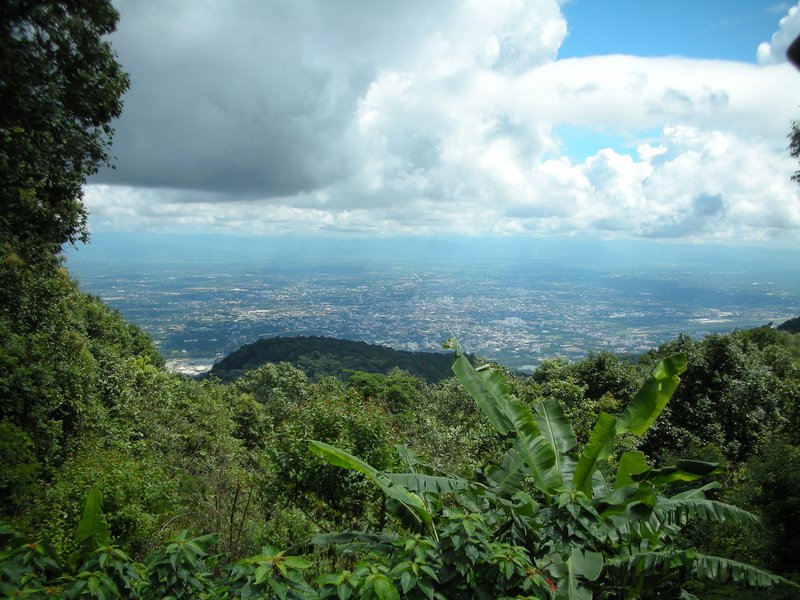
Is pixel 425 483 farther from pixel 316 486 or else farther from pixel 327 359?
pixel 327 359

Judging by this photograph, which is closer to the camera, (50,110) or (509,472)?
(509,472)

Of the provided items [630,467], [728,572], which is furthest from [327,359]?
[728,572]

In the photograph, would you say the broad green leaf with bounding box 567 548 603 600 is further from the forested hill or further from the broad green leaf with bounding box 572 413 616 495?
the forested hill

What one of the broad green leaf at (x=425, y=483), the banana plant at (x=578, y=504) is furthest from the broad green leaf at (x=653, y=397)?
the broad green leaf at (x=425, y=483)

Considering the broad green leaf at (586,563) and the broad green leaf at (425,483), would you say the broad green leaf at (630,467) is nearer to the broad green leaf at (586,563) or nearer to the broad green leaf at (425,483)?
the broad green leaf at (586,563)

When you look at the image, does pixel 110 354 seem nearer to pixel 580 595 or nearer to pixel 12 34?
pixel 12 34

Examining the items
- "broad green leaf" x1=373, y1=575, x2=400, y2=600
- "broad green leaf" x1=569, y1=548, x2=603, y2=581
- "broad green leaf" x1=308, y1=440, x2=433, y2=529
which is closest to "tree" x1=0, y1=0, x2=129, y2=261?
"broad green leaf" x1=308, y1=440, x2=433, y2=529
